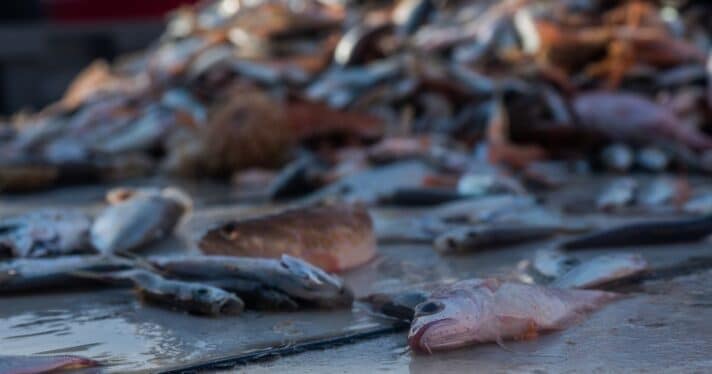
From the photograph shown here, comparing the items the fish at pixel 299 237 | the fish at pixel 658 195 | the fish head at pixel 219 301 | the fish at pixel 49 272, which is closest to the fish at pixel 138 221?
the fish at pixel 49 272

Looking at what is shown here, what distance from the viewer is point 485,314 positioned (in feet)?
7.77

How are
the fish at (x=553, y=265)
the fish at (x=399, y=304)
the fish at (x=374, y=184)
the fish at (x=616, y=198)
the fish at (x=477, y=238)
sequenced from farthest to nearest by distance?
1. the fish at (x=374, y=184)
2. the fish at (x=616, y=198)
3. the fish at (x=477, y=238)
4. the fish at (x=553, y=265)
5. the fish at (x=399, y=304)

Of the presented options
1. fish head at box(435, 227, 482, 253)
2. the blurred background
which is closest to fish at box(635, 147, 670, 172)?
fish head at box(435, 227, 482, 253)

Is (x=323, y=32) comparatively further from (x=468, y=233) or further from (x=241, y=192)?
(x=468, y=233)

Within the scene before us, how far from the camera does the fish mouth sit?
7.50ft

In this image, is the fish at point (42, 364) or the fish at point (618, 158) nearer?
the fish at point (42, 364)

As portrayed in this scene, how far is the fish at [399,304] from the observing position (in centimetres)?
258

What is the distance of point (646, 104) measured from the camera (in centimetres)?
700

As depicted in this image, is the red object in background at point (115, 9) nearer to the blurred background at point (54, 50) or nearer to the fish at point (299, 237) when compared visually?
the blurred background at point (54, 50)

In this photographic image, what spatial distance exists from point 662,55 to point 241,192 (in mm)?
3157

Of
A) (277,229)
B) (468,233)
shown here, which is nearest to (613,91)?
(468,233)

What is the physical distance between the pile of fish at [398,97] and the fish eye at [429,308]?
10.5 ft

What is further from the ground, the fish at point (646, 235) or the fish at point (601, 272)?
the fish at point (646, 235)

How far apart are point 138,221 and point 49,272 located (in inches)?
29.5
